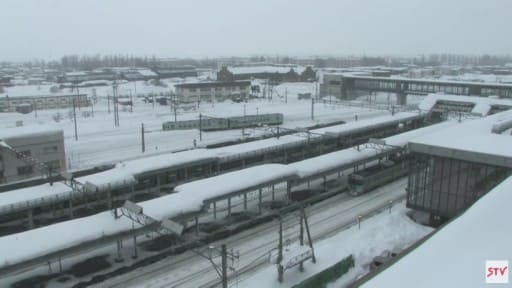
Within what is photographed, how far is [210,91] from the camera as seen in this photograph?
2874 inches

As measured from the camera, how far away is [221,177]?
23.4m

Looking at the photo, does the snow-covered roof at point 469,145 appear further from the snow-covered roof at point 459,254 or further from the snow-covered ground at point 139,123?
the snow-covered ground at point 139,123

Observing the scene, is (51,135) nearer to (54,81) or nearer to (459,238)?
(459,238)

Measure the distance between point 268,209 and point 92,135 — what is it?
2739 centimetres

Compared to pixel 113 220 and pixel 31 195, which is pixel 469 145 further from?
pixel 31 195

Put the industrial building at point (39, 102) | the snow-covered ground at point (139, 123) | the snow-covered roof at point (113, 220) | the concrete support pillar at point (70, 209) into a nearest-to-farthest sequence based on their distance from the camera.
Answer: the snow-covered roof at point (113, 220), the concrete support pillar at point (70, 209), the snow-covered ground at point (139, 123), the industrial building at point (39, 102)

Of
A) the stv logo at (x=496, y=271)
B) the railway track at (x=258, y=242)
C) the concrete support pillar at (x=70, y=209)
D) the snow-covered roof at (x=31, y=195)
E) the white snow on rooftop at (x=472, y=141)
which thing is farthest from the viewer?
the concrete support pillar at (x=70, y=209)

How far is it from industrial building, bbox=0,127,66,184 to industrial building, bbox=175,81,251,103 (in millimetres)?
39306

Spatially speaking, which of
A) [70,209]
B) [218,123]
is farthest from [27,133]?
[218,123]

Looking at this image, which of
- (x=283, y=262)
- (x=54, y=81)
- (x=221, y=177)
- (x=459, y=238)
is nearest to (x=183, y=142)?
(x=221, y=177)

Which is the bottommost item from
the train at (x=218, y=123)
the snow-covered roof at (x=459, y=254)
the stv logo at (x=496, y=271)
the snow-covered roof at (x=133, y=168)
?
the train at (x=218, y=123)

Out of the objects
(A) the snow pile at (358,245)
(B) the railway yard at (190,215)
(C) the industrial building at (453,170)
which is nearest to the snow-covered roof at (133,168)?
(B) the railway yard at (190,215)

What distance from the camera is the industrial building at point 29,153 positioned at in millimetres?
28078

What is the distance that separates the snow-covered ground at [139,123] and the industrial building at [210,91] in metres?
2.74
